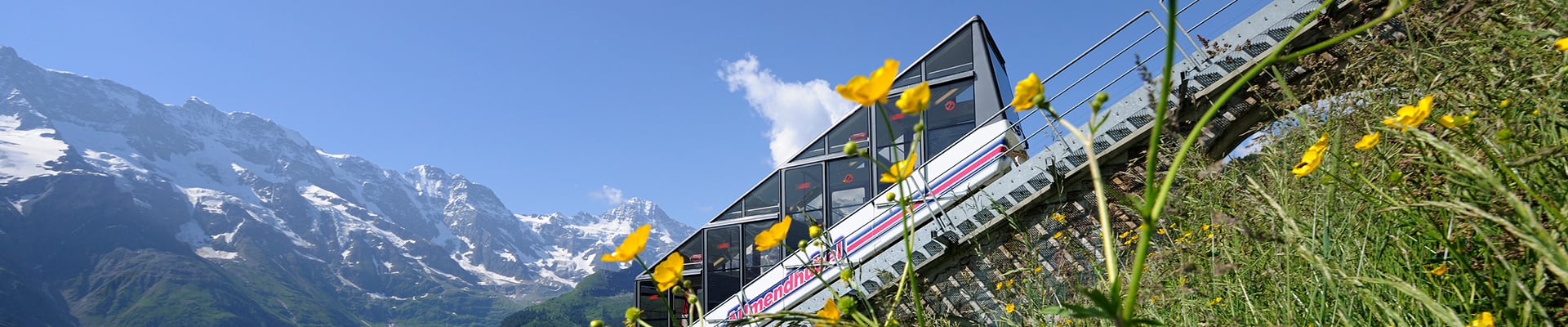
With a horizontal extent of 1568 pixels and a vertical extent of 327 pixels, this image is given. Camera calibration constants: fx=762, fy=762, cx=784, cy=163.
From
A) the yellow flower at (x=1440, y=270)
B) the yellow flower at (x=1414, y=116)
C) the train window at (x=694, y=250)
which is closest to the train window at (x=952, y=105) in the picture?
the train window at (x=694, y=250)

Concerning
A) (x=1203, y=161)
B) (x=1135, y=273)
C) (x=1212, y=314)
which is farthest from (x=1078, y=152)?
(x=1135, y=273)

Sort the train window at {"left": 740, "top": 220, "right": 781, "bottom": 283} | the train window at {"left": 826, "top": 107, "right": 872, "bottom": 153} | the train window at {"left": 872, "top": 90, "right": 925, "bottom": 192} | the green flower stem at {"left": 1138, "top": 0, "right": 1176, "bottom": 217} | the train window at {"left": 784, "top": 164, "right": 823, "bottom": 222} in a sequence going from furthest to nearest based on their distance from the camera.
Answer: the train window at {"left": 740, "top": 220, "right": 781, "bottom": 283}, the train window at {"left": 784, "top": 164, "right": 823, "bottom": 222}, the train window at {"left": 826, "top": 107, "right": 872, "bottom": 153}, the train window at {"left": 872, "top": 90, "right": 925, "bottom": 192}, the green flower stem at {"left": 1138, "top": 0, "right": 1176, "bottom": 217}

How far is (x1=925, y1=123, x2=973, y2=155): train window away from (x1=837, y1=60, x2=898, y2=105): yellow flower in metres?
9.85

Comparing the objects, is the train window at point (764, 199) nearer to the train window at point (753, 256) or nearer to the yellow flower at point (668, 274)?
the train window at point (753, 256)

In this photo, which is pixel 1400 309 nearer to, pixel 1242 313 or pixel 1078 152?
pixel 1242 313

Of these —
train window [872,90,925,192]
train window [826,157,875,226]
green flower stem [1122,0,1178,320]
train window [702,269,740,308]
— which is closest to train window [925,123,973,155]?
train window [872,90,925,192]

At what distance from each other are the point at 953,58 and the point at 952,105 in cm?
78

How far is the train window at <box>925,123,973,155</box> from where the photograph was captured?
1055 cm

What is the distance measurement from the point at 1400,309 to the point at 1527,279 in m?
0.16

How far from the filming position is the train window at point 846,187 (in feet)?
38.3

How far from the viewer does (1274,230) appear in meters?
1.22

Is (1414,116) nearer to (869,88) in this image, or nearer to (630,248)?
(869,88)

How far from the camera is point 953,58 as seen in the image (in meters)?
11.1

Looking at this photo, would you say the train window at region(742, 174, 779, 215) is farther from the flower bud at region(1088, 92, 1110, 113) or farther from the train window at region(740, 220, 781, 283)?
the flower bud at region(1088, 92, 1110, 113)
